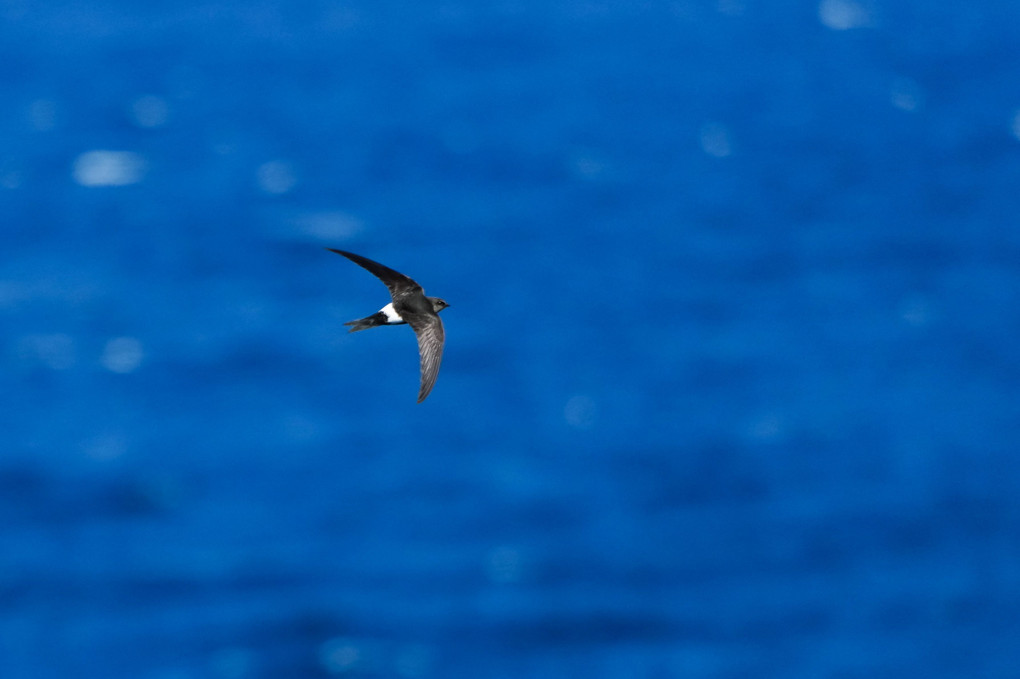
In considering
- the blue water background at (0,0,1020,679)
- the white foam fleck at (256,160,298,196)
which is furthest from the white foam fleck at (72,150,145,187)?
the white foam fleck at (256,160,298,196)

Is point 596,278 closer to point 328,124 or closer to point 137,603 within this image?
point 328,124

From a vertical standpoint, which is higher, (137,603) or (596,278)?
(596,278)

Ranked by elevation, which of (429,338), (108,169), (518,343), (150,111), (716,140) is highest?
(716,140)

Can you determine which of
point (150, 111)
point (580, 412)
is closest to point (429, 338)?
point (580, 412)

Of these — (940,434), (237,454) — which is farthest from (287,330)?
(940,434)

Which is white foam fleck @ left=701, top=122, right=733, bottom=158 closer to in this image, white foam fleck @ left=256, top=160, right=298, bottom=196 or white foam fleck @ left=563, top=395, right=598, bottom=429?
white foam fleck @ left=563, top=395, right=598, bottom=429

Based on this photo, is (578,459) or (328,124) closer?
(578,459)

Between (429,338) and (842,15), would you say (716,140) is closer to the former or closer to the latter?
(842,15)
